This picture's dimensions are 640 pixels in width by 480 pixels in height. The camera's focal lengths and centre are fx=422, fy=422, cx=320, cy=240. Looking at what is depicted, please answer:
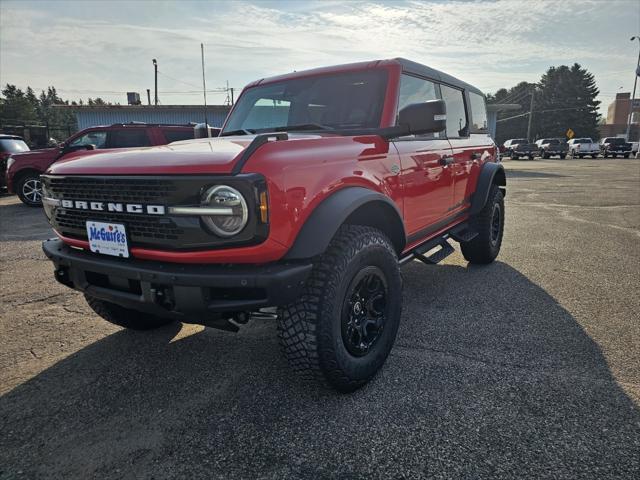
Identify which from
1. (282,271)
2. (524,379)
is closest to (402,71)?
(282,271)

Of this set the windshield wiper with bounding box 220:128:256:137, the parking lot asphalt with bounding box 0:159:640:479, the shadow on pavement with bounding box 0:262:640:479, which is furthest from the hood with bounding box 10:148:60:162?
the shadow on pavement with bounding box 0:262:640:479

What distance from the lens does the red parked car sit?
9133 millimetres

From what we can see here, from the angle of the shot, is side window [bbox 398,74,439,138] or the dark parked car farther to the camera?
the dark parked car

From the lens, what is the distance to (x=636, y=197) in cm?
1047

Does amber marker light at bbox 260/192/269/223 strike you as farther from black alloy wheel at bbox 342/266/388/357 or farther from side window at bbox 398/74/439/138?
side window at bbox 398/74/439/138

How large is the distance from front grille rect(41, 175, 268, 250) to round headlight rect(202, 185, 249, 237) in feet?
0.08

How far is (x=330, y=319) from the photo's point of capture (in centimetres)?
211

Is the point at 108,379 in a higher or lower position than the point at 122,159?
lower

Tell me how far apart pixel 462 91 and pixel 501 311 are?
2.33 meters

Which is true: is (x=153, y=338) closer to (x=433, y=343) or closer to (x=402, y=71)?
(x=433, y=343)

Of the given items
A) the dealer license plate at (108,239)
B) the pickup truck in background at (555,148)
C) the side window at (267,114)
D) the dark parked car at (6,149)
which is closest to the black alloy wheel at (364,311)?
the dealer license plate at (108,239)

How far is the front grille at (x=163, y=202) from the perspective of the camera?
1.87 meters

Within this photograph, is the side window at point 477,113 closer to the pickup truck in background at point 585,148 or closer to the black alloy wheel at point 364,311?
the black alloy wheel at point 364,311

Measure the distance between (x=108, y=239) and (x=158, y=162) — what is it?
19.9 inches
